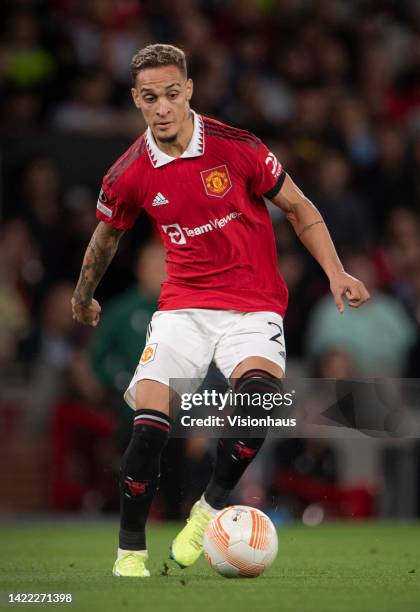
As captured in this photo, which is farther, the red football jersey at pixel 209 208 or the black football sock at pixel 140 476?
the red football jersey at pixel 209 208

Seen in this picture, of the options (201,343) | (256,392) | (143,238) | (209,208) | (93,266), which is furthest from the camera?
(143,238)

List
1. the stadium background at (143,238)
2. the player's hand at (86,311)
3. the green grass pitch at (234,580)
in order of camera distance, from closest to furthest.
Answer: the green grass pitch at (234,580)
the player's hand at (86,311)
the stadium background at (143,238)

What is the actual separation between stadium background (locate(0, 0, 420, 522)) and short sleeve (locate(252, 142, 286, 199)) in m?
3.52

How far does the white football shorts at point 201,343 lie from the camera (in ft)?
21.4

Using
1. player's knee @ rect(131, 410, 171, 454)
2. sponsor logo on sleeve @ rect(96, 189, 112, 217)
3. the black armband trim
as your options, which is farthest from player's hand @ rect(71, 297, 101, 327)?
the black armband trim

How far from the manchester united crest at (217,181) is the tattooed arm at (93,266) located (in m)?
0.56

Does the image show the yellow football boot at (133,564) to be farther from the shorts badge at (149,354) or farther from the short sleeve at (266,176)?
the short sleeve at (266,176)

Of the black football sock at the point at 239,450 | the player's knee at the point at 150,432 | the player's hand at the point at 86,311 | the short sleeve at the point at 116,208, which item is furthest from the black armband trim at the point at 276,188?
the player's knee at the point at 150,432

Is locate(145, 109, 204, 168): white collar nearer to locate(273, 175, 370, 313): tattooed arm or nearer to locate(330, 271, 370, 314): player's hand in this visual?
A: locate(273, 175, 370, 313): tattooed arm

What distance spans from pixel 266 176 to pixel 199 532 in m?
1.82

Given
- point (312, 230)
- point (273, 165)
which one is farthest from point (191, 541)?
point (273, 165)

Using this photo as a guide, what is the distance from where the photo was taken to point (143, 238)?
12422mm

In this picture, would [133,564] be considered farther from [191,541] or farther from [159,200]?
[159,200]

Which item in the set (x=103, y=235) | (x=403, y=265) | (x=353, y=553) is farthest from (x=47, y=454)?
(x=103, y=235)
